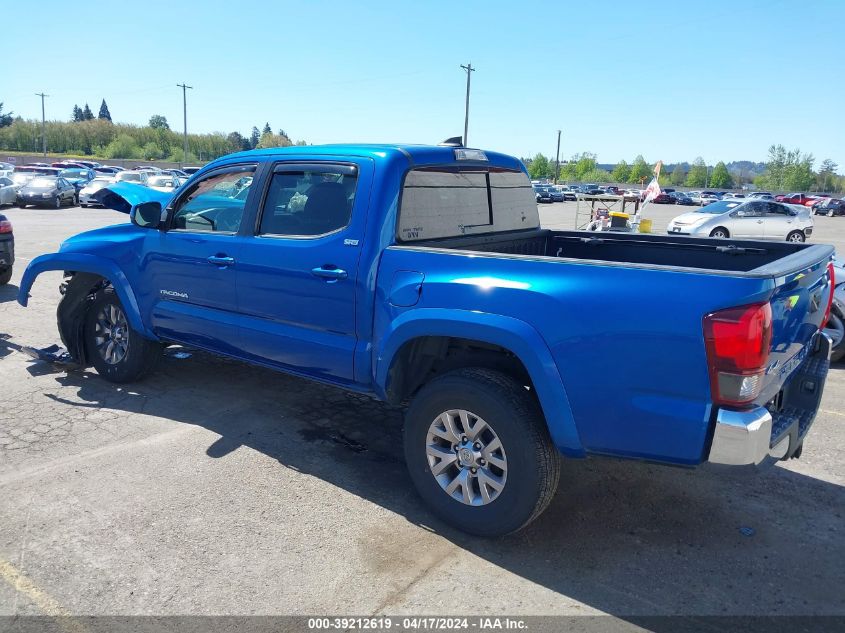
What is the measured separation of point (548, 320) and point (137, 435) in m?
3.09

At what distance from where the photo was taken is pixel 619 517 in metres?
3.61

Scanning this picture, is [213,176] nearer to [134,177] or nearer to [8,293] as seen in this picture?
[8,293]

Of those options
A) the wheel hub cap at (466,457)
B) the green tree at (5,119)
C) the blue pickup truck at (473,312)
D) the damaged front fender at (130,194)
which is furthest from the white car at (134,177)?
the green tree at (5,119)

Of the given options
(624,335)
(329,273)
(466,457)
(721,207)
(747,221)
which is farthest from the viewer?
(721,207)

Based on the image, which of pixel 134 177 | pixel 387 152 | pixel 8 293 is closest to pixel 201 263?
pixel 387 152

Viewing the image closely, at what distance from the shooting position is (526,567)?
3137 mm

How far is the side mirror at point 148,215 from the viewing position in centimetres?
484

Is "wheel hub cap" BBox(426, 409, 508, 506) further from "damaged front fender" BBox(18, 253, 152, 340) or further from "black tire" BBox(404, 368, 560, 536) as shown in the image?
"damaged front fender" BBox(18, 253, 152, 340)

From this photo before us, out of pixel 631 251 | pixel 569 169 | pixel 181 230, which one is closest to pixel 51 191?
pixel 181 230

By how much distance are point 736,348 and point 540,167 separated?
13736 cm

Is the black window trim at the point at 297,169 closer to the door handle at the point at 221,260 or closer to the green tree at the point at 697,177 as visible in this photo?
the door handle at the point at 221,260

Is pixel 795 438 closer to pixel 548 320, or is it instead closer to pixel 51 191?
pixel 548 320

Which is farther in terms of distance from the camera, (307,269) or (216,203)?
(216,203)

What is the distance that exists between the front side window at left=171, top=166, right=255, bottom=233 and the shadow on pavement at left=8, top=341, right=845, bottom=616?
4.63ft
